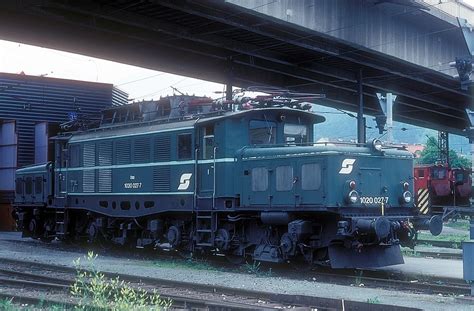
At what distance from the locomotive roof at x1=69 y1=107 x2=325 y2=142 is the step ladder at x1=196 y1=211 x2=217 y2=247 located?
2417mm

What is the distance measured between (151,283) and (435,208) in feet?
96.4

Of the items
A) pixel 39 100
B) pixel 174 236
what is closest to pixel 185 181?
pixel 174 236

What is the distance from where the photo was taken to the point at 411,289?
43.4ft

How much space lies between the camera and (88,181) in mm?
21906

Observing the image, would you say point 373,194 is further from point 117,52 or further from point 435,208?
point 435,208

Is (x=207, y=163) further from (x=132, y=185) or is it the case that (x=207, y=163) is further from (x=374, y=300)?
(x=374, y=300)

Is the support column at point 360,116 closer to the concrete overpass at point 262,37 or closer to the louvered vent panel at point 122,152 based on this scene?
the concrete overpass at point 262,37

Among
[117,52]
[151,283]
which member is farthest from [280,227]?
[117,52]

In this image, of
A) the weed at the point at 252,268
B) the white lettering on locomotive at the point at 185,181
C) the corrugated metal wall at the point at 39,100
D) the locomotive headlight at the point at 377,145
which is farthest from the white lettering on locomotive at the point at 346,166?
the corrugated metal wall at the point at 39,100

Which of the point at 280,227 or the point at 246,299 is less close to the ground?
the point at 280,227

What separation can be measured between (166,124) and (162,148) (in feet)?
2.31

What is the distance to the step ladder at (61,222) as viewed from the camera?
23250 millimetres

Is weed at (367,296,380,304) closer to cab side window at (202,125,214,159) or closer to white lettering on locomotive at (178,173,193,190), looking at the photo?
cab side window at (202,125,214,159)

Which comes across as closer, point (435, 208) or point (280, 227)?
point (280, 227)
